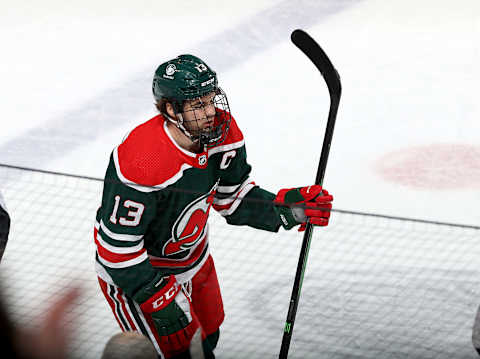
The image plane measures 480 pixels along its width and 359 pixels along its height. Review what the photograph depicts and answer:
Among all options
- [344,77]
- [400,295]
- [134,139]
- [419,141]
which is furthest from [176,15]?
[134,139]

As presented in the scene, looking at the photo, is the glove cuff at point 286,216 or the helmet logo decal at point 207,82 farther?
the glove cuff at point 286,216

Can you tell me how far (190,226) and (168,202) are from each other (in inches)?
5.8

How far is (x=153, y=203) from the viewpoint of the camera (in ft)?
6.32

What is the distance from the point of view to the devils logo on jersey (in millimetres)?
2055

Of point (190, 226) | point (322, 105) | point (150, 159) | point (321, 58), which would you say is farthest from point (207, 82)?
point (322, 105)

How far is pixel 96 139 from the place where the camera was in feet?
12.8

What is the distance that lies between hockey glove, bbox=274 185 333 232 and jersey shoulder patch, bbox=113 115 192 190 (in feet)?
1.19

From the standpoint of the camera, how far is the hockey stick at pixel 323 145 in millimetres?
2215

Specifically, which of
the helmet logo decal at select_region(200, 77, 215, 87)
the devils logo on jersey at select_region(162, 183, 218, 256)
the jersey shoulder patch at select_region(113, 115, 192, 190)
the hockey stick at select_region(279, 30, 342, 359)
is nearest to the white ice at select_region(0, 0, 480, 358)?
the hockey stick at select_region(279, 30, 342, 359)

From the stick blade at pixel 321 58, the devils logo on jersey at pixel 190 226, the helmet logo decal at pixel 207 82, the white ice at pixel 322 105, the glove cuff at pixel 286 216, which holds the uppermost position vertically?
the helmet logo decal at pixel 207 82

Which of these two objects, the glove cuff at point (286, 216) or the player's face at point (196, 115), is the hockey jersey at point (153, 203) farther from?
the glove cuff at point (286, 216)

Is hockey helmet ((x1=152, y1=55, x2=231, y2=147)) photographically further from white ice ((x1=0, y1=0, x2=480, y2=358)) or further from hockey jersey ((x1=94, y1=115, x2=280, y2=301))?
white ice ((x1=0, y1=0, x2=480, y2=358))

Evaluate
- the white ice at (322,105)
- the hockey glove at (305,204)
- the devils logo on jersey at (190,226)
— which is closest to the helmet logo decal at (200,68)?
the devils logo on jersey at (190,226)

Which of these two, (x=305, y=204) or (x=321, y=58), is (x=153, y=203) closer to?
(x=305, y=204)
